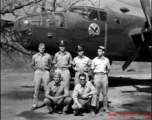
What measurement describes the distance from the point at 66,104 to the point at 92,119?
35.1 inches

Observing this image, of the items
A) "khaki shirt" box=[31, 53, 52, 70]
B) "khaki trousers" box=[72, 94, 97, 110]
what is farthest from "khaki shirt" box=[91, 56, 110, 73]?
"khaki shirt" box=[31, 53, 52, 70]

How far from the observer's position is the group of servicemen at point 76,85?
6516 millimetres

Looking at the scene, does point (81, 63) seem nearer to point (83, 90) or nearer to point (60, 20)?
point (83, 90)

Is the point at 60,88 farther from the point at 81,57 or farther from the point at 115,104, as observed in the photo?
the point at 115,104

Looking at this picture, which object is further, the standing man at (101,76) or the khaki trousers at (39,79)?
the khaki trousers at (39,79)

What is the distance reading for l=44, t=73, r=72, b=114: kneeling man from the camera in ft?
21.4

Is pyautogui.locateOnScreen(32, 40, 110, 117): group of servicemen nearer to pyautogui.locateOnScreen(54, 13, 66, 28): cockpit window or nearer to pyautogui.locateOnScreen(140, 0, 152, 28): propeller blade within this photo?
pyautogui.locateOnScreen(54, 13, 66, 28): cockpit window

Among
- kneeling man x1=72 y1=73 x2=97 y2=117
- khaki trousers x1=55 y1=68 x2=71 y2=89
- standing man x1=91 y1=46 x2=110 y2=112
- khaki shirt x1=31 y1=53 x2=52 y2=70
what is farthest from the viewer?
khaki trousers x1=55 y1=68 x2=71 y2=89

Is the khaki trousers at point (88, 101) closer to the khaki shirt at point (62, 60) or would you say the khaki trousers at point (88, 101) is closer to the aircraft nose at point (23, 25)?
the khaki shirt at point (62, 60)

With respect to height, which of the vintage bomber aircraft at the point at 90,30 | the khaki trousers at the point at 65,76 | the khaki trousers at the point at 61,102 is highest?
the vintage bomber aircraft at the point at 90,30

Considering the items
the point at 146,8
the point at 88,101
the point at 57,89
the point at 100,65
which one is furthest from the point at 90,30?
the point at 88,101

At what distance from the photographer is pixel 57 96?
6680 mm

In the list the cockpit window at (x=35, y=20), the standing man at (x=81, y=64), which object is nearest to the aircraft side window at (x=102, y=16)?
the cockpit window at (x=35, y=20)

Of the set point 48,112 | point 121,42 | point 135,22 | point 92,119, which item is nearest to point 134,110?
point 92,119
